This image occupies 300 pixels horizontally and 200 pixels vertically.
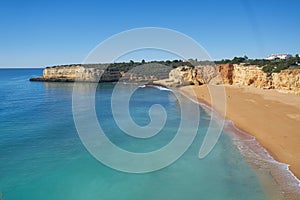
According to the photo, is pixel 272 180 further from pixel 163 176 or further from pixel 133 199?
pixel 133 199

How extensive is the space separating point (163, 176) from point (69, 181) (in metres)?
3.78

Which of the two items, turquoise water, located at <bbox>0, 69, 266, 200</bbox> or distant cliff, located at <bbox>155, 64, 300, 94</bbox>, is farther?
distant cliff, located at <bbox>155, 64, 300, 94</bbox>

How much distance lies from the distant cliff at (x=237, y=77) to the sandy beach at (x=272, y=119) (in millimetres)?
1736

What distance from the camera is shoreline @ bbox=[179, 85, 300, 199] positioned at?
10.1 meters

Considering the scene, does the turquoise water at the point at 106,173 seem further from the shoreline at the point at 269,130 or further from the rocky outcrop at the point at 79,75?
the rocky outcrop at the point at 79,75

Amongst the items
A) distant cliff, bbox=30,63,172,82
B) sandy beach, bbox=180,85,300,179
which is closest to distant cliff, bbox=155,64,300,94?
sandy beach, bbox=180,85,300,179

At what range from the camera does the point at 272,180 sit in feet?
→ 32.3

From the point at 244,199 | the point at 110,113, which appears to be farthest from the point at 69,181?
the point at 110,113

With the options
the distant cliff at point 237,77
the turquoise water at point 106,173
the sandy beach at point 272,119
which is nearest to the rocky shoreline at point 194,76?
the distant cliff at point 237,77

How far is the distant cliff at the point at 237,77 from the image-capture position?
29.0 meters

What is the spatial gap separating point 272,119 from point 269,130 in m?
3.05

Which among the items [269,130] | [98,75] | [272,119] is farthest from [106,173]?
[98,75]

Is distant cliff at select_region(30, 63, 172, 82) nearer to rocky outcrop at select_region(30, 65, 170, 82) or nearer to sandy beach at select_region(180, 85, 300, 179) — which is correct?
rocky outcrop at select_region(30, 65, 170, 82)

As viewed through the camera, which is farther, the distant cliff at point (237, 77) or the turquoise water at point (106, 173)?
the distant cliff at point (237, 77)
